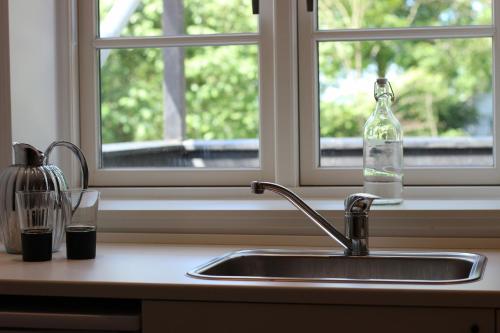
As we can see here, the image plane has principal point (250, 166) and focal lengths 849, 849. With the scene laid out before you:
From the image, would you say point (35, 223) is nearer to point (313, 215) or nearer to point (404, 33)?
point (313, 215)

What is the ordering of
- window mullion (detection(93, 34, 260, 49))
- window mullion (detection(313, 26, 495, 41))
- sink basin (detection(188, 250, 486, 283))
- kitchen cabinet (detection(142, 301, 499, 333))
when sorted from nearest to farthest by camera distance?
kitchen cabinet (detection(142, 301, 499, 333)) → sink basin (detection(188, 250, 486, 283)) → window mullion (detection(313, 26, 495, 41)) → window mullion (detection(93, 34, 260, 49))

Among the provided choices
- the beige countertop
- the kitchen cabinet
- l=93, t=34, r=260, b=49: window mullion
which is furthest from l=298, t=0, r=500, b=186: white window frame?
the kitchen cabinet

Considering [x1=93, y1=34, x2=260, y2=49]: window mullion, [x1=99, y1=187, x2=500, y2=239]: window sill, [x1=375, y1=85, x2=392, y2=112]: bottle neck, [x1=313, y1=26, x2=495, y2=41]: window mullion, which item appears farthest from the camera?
[x1=93, y1=34, x2=260, y2=49]: window mullion

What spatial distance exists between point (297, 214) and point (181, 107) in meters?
0.82

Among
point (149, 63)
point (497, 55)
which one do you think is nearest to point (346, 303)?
point (497, 55)

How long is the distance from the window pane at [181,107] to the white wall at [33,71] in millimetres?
203

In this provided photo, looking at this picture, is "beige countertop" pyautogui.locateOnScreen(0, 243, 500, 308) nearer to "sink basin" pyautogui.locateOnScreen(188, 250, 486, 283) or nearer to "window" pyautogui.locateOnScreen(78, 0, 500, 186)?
"sink basin" pyautogui.locateOnScreen(188, 250, 486, 283)

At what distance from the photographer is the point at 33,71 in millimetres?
2461

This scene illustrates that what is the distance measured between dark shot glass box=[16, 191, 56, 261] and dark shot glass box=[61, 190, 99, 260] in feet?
0.15

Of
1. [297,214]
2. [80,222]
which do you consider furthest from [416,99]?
[80,222]

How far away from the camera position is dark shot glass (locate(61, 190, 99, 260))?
1.99 metres

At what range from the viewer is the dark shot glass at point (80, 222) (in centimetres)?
199

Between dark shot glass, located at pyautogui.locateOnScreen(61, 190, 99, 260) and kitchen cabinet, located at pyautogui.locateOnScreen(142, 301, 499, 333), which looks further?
dark shot glass, located at pyautogui.locateOnScreen(61, 190, 99, 260)

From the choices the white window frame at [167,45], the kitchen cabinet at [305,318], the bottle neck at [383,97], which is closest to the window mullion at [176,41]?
the white window frame at [167,45]
